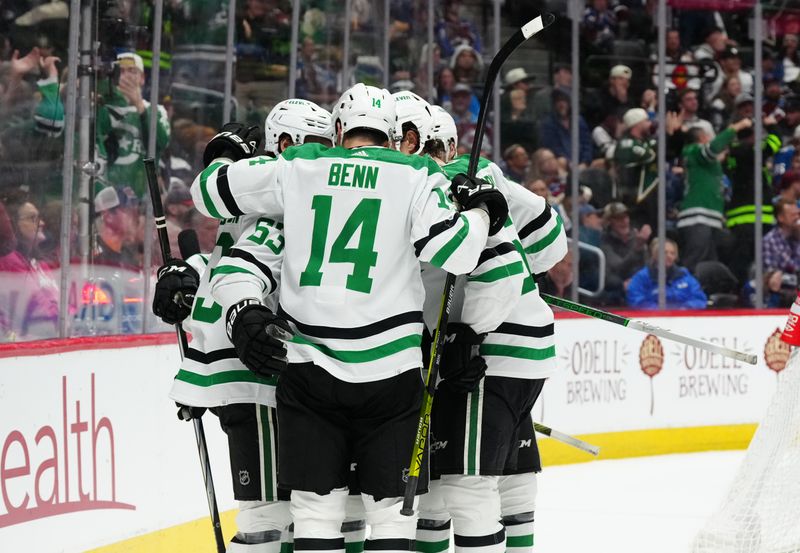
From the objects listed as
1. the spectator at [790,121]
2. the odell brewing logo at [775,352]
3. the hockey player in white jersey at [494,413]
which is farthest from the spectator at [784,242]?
the hockey player in white jersey at [494,413]

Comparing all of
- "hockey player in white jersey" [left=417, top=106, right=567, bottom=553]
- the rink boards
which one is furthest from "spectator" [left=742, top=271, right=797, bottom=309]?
"hockey player in white jersey" [left=417, top=106, right=567, bottom=553]

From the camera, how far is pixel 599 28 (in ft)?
26.5

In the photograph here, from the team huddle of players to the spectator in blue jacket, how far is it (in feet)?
14.8

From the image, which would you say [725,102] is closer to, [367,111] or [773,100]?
[773,100]

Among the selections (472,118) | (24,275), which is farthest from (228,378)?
(472,118)

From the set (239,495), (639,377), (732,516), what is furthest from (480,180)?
(639,377)

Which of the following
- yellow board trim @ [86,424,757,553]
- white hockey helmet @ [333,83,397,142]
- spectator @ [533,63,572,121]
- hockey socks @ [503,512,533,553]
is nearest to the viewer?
white hockey helmet @ [333,83,397,142]

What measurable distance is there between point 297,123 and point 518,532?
120 centimetres

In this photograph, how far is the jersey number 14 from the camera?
2.63 m

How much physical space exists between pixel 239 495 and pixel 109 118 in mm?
2176

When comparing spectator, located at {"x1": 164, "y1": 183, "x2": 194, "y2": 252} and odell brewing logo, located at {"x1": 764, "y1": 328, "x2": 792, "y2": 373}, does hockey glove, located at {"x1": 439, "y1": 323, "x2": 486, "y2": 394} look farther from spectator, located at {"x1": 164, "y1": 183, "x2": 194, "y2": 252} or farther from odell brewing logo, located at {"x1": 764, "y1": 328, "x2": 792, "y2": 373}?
odell brewing logo, located at {"x1": 764, "y1": 328, "x2": 792, "y2": 373}

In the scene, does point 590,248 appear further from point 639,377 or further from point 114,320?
point 114,320

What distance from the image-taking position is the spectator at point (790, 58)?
8570 millimetres

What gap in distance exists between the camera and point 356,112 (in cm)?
272
